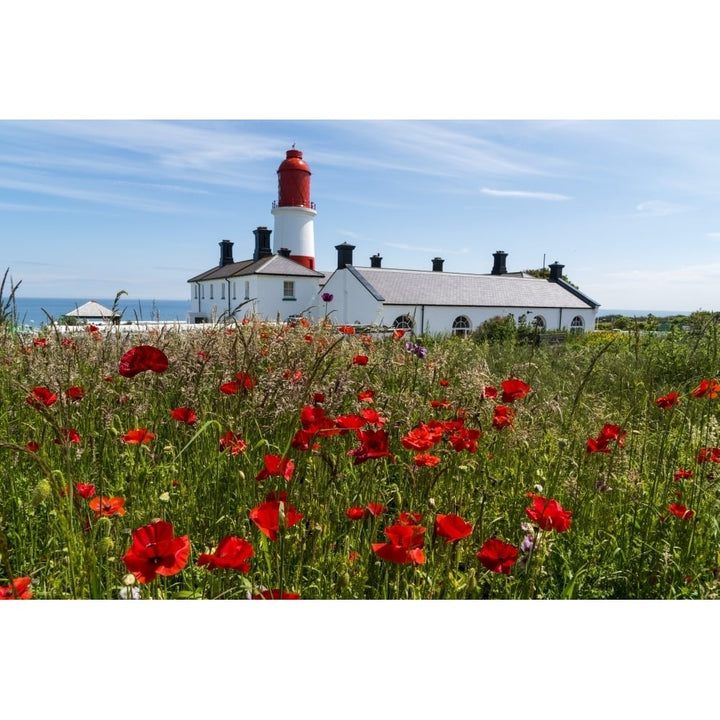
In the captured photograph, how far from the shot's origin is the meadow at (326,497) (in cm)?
147

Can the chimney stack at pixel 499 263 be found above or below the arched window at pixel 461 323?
above

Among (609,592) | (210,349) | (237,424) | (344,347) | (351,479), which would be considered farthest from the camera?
(344,347)

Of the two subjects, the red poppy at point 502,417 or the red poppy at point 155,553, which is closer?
the red poppy at point 155,553

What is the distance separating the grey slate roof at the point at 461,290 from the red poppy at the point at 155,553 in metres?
24.4

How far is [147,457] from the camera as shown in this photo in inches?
95.7

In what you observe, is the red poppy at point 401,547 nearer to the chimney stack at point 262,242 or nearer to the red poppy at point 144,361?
the red poppy at point 144,361

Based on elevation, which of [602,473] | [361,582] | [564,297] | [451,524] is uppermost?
[564,297]

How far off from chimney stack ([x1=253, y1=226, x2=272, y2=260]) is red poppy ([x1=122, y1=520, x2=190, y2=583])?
115 feet

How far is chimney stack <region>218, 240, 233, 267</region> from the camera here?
39.1 m

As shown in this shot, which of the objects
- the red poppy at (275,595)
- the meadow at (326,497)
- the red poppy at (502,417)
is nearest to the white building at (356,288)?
the meadow at (326,497)

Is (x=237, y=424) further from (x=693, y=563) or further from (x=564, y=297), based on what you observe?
(x=564, y=297)

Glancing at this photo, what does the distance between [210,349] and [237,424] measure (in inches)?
35.2

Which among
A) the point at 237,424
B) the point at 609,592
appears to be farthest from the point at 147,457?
the point at 609,592

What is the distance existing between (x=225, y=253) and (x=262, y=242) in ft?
18.6
